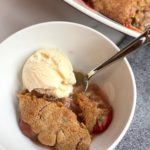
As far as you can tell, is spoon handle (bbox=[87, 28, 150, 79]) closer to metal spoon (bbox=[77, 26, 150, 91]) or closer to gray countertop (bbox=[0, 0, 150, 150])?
metal spoon (bbox=[77, 26, 150, 91])

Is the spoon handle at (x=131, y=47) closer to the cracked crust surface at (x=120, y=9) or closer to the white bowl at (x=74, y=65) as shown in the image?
the white bowl at (x=74, y=65)

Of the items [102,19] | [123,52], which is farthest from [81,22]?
[123,52]

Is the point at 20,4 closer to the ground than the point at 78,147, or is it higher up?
higher up

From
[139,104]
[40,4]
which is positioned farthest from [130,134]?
[40,4]

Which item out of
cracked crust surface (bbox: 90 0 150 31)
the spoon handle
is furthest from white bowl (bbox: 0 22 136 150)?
cracked crust surface (bbox: 90 0 150 31)

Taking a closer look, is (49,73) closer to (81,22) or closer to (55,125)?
(55,125)

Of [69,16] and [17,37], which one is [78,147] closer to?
[17,37]

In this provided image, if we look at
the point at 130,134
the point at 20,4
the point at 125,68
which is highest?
the point at 20,4
